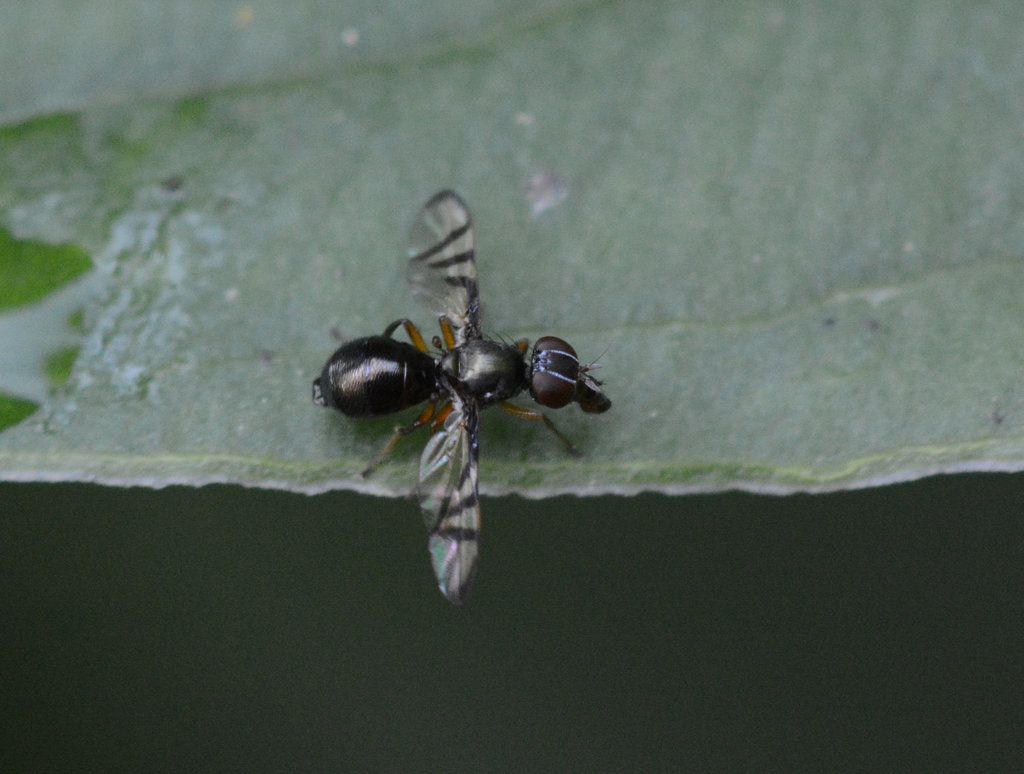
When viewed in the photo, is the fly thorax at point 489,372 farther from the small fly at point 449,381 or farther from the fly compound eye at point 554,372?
the fly compound eye at point 554,372

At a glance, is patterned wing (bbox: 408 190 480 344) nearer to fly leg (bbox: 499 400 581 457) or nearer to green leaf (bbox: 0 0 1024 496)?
green leaf (bbox: 0 0 1024 496)

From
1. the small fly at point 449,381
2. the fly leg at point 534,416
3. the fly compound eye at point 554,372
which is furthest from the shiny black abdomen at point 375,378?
Result: the fly compound eye at point 554,372

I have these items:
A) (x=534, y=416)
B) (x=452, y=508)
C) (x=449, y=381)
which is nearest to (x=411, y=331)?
(x=449, y=381)

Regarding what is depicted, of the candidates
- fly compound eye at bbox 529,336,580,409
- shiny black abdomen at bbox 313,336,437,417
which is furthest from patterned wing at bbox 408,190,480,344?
fly compound eye at bbox 529,336,580,409

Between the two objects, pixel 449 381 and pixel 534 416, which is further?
pixel 449 381

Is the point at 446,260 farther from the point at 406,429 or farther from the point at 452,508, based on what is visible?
the point at 452,508

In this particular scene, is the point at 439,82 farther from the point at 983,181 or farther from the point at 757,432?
the point at 983,181
